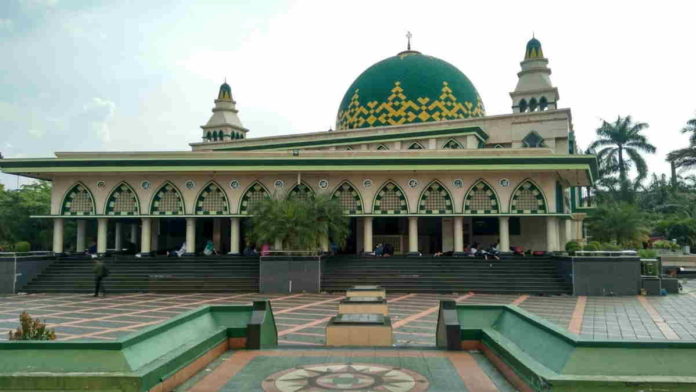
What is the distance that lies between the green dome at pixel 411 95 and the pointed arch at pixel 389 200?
10062mm

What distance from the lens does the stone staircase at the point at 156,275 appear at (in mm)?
20016

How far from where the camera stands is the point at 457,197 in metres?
23.1

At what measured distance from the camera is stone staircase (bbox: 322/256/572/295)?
63.0 feet

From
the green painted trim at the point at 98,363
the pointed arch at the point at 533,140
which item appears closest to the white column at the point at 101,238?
the green painted trim at the point at 98,363

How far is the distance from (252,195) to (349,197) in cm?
431

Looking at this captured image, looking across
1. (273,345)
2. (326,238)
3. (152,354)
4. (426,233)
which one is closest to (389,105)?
(426,233)

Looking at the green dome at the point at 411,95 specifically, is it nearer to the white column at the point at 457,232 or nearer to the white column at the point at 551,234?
the white column at the point at 457,232

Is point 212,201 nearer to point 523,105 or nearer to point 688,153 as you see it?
point 523,105

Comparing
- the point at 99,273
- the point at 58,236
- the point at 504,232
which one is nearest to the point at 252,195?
the point at 99,273

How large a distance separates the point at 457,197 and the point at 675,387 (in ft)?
62.3

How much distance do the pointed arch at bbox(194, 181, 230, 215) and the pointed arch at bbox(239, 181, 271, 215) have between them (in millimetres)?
670

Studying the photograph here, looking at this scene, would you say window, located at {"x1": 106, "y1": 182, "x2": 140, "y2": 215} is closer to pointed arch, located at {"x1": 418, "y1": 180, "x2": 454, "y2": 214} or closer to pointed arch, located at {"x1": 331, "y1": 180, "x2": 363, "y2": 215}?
pointed arch, located at {"x1": 331, "y1": 180, "x2": 363, "y2": 215}

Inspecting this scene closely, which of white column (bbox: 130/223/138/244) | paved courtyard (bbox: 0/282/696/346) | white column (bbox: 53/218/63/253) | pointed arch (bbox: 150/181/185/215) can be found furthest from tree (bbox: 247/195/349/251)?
white column (bbox: 130/223/138/244)

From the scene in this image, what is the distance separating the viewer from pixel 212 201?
24.0m
